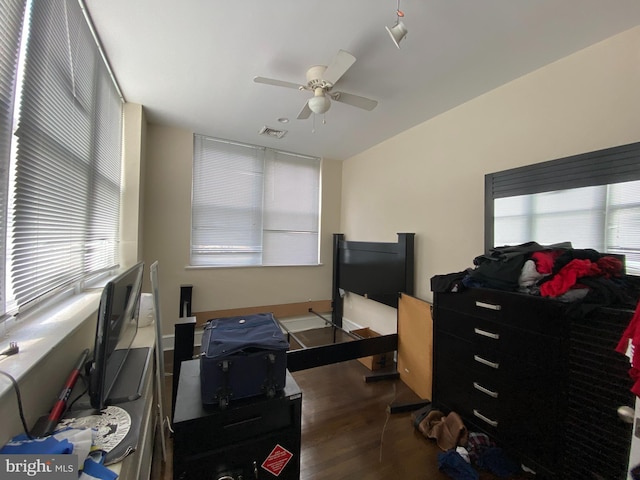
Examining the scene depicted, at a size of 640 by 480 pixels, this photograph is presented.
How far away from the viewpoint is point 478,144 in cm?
228

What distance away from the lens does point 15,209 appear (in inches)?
39.0

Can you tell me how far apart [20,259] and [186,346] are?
1.00 meters

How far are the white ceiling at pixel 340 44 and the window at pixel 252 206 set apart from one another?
979 millimetres

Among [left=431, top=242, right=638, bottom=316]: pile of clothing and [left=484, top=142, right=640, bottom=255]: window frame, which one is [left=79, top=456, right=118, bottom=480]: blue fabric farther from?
[left=484, top=142, right=640, bottom=255]: window frame

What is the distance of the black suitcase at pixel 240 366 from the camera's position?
109 cm

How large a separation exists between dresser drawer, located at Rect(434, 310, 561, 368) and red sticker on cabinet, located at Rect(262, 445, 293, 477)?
134cm

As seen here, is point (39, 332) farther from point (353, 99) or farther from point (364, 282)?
point (364, 282)

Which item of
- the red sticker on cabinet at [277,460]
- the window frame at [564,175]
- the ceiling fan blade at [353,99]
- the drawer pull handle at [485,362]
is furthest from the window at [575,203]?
the red sticker on cabinet at [277,460]

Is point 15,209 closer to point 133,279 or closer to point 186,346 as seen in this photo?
point 133,279

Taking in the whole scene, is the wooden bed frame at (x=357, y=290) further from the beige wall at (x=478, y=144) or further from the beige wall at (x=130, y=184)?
the beige wall at (x=130, y=184)

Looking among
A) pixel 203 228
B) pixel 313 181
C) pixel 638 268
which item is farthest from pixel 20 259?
pixel 313 181

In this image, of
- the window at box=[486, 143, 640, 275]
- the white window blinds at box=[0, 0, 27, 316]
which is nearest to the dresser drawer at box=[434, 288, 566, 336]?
the window at box=[486, 143, 640, 275]

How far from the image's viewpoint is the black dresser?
4.00 feet

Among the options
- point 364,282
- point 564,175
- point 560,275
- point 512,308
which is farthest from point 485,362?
point 364,282
